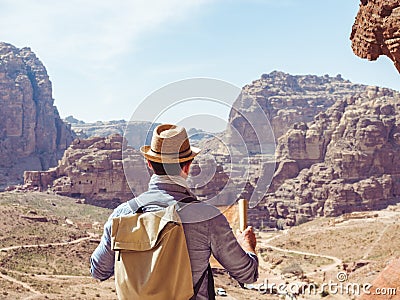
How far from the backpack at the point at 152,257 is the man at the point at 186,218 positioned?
12 centimetres

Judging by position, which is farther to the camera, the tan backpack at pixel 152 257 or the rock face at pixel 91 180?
the rock face at pixel 91 180

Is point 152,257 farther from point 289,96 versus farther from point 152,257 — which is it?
point 289,96

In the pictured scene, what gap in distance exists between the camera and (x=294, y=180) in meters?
72.8

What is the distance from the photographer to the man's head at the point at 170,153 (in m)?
3.37

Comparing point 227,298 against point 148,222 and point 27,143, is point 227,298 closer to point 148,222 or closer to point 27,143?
point 148,222

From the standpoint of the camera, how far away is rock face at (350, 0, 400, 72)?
6496 mm

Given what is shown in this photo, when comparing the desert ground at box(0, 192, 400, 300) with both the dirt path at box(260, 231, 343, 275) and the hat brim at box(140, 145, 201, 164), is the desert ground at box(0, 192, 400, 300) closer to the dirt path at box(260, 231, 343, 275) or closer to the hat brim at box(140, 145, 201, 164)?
the dirt path at box(260, 231, 343, 275)

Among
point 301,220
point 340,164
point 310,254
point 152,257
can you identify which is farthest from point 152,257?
point 340,164

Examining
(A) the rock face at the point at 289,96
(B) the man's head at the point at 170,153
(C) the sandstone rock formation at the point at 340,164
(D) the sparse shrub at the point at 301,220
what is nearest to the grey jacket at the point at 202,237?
(B) the man's head at the point at 170,153

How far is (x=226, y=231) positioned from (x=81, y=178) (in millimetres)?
60600

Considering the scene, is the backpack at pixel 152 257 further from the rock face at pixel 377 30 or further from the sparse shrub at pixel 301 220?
the sparse shrub at pixel 301 220

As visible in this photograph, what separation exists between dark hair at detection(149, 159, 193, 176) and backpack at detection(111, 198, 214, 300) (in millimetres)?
287

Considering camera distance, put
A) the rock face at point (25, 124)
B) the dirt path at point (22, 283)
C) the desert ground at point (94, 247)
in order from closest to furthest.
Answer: the dirt path at point (22, 283), the desert ground at point (94, 247), the rock face at point (25, 124)

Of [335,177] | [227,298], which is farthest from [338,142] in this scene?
[227,298]
